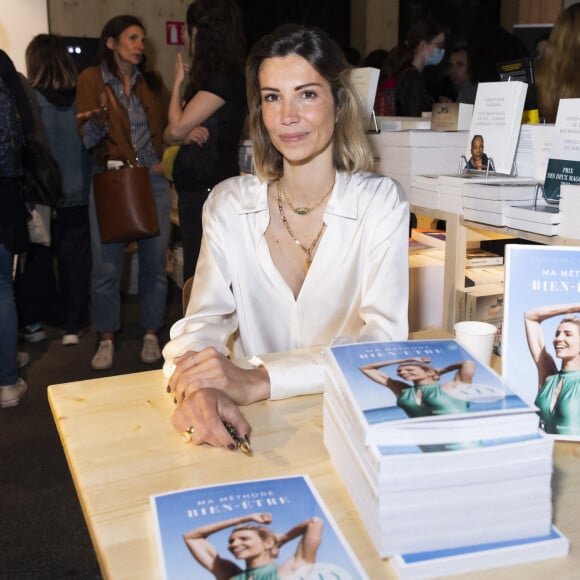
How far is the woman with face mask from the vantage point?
4.84m

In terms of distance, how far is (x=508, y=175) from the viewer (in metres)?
1.79

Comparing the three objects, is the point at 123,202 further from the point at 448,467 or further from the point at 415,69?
the point at 448,467

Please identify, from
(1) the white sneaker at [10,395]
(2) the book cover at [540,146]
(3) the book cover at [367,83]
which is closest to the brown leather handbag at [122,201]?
(1) the white sneaker at [10,395]

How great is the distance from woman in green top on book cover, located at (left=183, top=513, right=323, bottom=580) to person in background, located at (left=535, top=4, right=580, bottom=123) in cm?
161

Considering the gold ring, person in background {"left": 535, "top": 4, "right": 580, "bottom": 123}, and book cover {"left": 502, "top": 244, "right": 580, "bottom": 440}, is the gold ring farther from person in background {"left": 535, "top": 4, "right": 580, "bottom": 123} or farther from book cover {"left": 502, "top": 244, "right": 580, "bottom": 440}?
person in background {"left": 535, "top": 4, "right": 580, "bottom": 123}

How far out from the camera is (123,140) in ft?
11.3

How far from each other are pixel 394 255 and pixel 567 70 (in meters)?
0.89

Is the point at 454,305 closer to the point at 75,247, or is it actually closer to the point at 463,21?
the point at 75,247

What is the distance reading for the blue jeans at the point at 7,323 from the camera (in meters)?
2.99

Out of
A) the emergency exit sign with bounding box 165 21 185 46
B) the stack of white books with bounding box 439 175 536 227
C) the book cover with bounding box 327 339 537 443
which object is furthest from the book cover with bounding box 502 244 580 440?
the emergency exit sign with bounding box 165 21 185 46

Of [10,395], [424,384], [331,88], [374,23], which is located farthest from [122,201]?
[374,23]

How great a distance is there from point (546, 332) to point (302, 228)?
0.78 metres

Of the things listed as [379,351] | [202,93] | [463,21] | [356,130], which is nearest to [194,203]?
[202,93]

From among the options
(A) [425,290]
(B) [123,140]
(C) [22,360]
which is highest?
Result: (B) [123,140]
